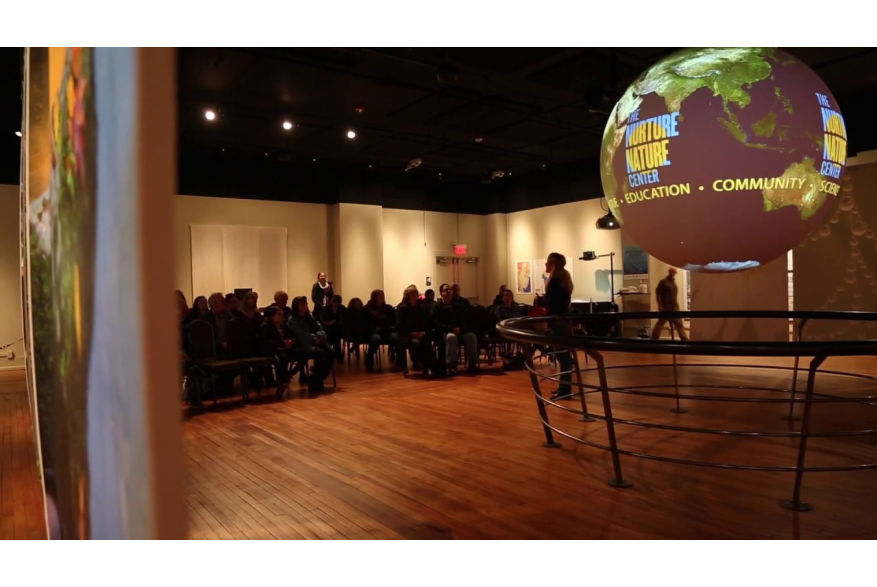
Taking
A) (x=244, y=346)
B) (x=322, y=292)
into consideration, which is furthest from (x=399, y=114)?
(x=244, y=346)

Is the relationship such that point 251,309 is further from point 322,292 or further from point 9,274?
point 9,274

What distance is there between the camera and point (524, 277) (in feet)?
49.5

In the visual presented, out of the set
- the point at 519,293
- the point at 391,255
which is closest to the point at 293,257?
the point at 391,255

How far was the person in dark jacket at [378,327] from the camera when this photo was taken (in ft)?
29.4

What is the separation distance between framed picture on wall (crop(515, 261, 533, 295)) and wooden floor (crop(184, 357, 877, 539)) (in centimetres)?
927

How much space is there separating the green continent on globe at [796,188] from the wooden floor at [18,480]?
3.91 meters

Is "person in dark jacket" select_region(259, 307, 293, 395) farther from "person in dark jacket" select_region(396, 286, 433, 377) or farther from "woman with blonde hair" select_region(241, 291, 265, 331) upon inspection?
"person in dark jacket" select_region(396, 286, 433, 377)

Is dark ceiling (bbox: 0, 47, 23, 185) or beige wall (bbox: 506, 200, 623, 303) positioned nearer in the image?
dark ceiling (bbox: 0, 47, 23, 185)

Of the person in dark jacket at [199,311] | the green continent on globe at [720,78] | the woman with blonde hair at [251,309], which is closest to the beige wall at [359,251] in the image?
the person in dark jacket at [199,311]

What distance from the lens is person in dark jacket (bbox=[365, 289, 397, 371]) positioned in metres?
8.96

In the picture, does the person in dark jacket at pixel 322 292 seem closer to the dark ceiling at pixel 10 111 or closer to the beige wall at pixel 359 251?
the beige wall at pixel 359 251

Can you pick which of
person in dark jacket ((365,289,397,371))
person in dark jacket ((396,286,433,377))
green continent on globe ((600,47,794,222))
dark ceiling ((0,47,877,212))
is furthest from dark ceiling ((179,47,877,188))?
green continent on globe ((600,47,794,222))

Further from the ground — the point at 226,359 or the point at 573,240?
the point at 573,240

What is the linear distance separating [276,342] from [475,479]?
13.1 feet
